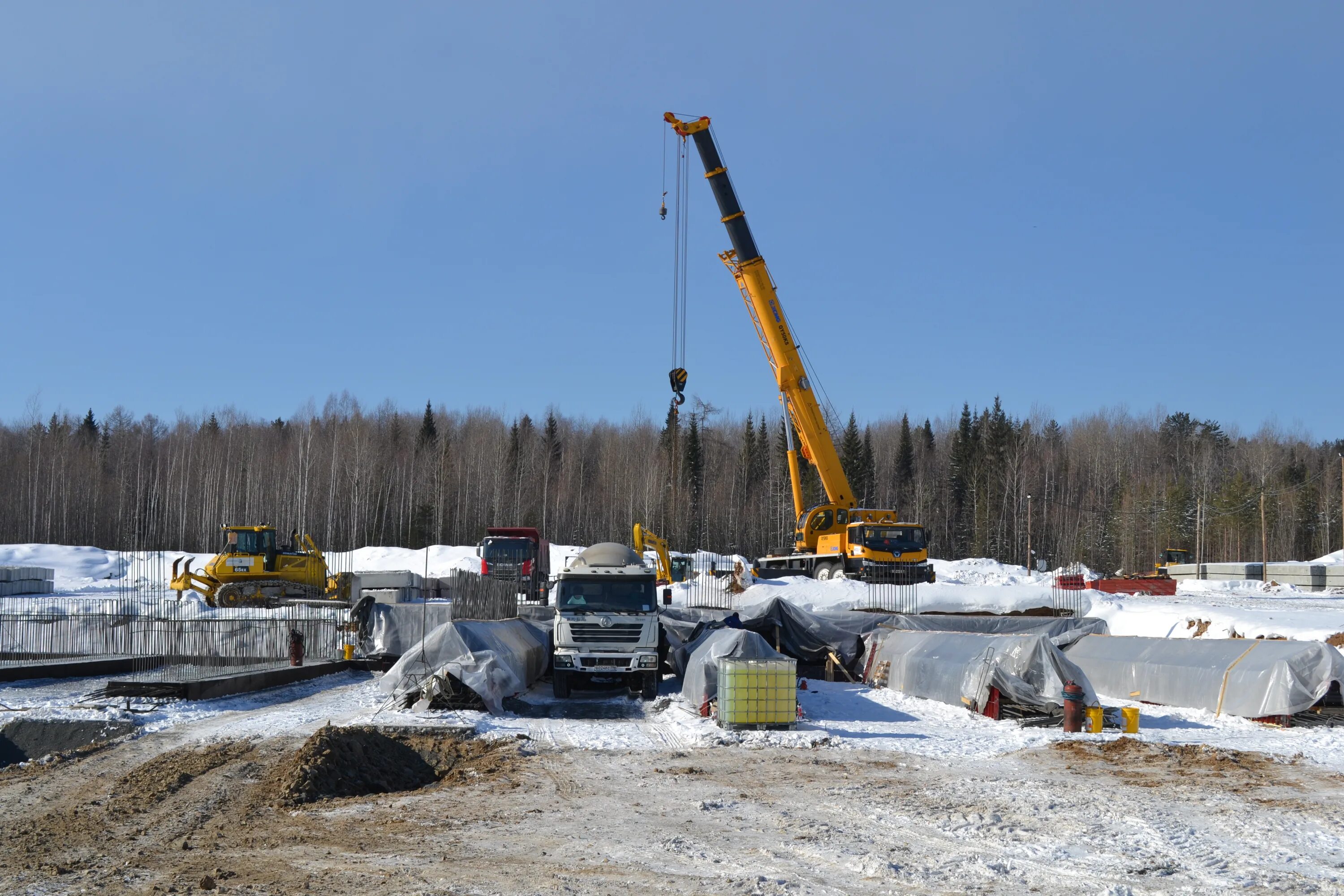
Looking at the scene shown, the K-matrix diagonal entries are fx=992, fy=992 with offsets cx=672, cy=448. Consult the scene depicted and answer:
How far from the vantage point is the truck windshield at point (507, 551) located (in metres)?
36.0

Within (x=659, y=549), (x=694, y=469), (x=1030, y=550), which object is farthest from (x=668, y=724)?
(x=694, y=469)

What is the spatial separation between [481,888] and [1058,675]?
11.0 meters

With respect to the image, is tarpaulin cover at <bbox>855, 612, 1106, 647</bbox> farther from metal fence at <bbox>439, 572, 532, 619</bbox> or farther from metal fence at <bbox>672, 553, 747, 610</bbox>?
metal fence at <bbox>439, 572, 532, 619</bbox>

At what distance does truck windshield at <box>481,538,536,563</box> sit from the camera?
36000 millimetres

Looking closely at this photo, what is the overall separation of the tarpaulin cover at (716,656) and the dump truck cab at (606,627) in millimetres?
1232

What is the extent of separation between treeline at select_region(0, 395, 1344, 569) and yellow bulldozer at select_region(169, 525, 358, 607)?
30500 mm

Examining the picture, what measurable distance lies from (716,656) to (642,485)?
6445cm

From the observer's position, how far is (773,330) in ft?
111

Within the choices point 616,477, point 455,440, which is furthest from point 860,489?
point 455,440

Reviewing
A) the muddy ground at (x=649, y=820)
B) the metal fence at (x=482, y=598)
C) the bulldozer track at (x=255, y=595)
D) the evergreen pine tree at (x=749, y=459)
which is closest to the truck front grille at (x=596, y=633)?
the muddy ground at (x=649, y=820)

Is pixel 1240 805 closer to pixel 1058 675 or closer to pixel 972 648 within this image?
pixel 1058 675

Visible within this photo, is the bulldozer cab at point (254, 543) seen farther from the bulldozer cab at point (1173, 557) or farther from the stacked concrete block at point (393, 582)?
the bulldozer cab at point (1173, 557)

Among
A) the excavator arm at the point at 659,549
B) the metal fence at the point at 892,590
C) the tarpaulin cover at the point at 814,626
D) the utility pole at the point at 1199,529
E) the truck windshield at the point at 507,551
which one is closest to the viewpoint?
the tarpaulin cover at the point at 814,626

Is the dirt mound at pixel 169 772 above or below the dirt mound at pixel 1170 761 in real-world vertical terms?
below
